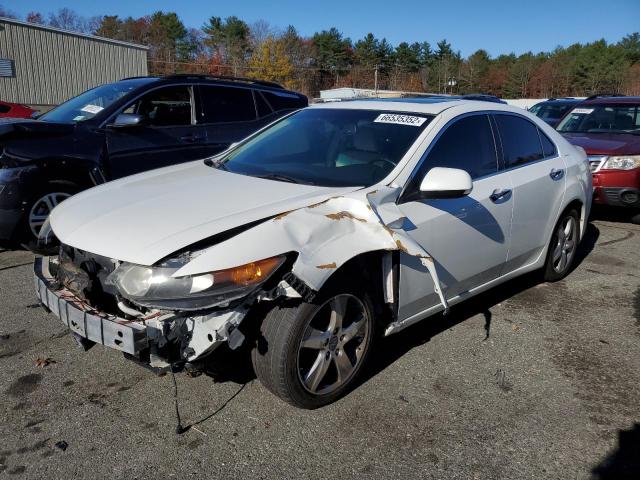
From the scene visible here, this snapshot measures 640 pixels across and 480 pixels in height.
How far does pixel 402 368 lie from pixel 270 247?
1399 millimetres

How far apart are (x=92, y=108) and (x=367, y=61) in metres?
81.5

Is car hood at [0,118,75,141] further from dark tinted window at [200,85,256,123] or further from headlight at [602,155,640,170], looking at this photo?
headlight at [602,155,640,170]

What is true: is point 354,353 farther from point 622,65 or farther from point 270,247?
point 622,65

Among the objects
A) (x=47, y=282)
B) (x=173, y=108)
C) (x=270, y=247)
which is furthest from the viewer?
(x=173, y=108)

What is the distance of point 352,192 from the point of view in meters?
3.19

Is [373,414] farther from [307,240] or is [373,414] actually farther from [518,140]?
[518,140]

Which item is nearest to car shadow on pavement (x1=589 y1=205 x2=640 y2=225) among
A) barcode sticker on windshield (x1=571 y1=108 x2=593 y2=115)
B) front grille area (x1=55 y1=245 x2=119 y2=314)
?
barcode sticker on windshield (x1=571 y1=108 x2=593 y2=115)

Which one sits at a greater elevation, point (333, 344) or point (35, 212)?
point (35, 212)

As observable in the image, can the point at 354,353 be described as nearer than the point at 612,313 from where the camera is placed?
Yes

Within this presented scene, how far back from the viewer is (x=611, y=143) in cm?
784

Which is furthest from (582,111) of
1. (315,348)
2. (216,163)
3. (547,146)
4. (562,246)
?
(315,348)

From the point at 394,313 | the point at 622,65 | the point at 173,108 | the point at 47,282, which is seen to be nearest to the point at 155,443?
the point at 47,282

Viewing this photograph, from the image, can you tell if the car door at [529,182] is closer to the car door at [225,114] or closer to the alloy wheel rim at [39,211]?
the car door at [225,114]

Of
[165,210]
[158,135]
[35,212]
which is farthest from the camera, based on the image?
[158,135]
